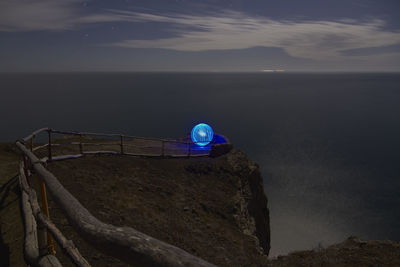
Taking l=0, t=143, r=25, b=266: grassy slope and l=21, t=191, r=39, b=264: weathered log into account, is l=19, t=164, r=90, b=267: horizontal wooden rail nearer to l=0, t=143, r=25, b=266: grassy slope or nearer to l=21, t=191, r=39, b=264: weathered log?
l=21, t=191, r=39, b=264: weathered log

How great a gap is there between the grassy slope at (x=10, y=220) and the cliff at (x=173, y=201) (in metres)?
0.88

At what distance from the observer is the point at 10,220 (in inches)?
277

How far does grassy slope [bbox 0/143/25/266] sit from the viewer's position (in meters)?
5.58

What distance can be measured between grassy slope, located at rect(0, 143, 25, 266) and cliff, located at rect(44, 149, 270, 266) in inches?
34.7

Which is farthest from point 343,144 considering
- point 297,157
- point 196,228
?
point 196,228

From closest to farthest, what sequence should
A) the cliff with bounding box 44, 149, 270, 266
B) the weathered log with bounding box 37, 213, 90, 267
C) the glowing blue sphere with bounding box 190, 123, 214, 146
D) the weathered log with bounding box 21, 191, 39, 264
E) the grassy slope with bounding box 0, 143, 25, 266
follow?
the weathered log with bounding box 37, 213, 90, 267 → the weathered log with bounding box 21, 191, 39, 264 → the grassy slope with bounding box 0, 143, 25, 266 → the cliff with bounding box 44, 149, 270, 266 → the glowing blue sphere with bounding box 190, 123, 214, 146

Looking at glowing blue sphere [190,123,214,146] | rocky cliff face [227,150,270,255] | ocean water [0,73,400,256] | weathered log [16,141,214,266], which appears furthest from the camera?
ocean water [0,73,400,256]

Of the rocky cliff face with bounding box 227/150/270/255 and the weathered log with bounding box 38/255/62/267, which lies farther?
the rocky cliff face with bounding box 227/150/270/255

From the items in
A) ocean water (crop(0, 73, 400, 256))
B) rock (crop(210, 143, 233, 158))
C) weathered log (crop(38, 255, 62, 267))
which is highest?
weathered log (crop(38, 255, 62, 267))

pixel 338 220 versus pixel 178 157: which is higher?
pixel 178 157

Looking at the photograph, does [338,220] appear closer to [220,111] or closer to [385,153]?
[385,153]

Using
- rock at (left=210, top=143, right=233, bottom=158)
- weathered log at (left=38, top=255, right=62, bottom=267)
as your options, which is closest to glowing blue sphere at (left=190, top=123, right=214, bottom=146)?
rock at (left=210, top=143, right=233, bottom=158)

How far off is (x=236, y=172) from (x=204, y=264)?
1621 centimetres

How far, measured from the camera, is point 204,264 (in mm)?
1893
